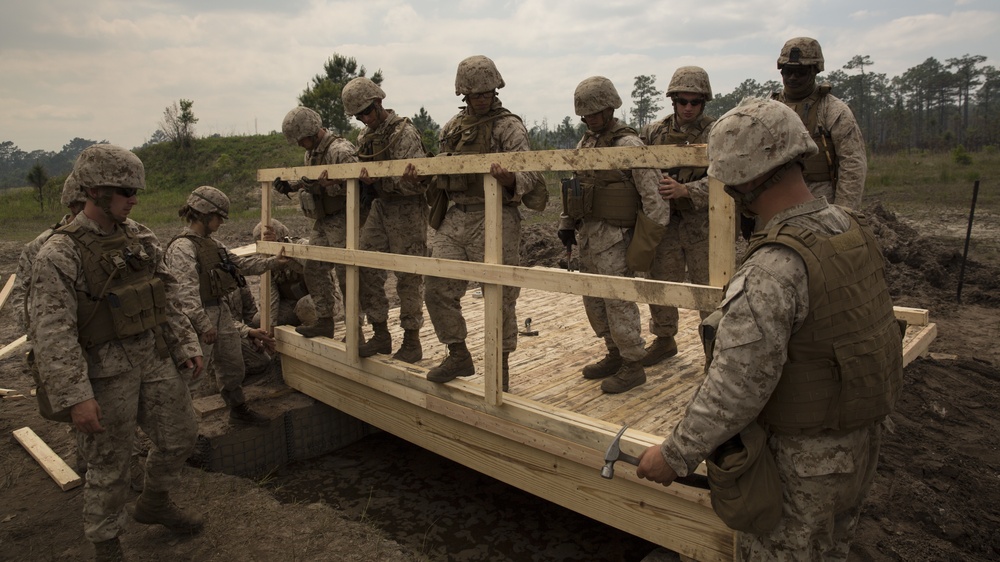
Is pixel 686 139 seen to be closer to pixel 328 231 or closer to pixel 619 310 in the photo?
pixel 619 310

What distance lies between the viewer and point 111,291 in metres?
3.36

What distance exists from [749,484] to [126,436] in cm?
313

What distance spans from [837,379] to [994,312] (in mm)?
8818

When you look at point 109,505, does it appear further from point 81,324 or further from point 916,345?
point 916,345

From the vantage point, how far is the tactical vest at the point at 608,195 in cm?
408

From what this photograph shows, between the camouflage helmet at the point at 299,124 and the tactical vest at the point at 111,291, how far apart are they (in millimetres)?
1978

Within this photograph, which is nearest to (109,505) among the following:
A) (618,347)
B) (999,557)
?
(618,347)

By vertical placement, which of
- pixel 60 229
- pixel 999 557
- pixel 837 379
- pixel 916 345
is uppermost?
pixel 60 229

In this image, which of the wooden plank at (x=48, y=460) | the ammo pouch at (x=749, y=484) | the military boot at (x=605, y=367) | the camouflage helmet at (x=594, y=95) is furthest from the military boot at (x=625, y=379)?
the wooden plank at (x=48, y=460)

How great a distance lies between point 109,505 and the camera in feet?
11.3

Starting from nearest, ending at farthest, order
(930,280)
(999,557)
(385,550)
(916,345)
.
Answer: (385,550) → (999,557) → (916,345) → (930,280)

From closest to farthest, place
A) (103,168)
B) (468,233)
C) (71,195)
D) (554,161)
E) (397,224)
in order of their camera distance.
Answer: (103,168) → (554,161) → (71,195) → (468,233) → (397,224)

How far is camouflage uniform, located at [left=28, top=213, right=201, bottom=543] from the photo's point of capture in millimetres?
3156

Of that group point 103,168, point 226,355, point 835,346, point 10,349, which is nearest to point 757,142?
point 835,346
